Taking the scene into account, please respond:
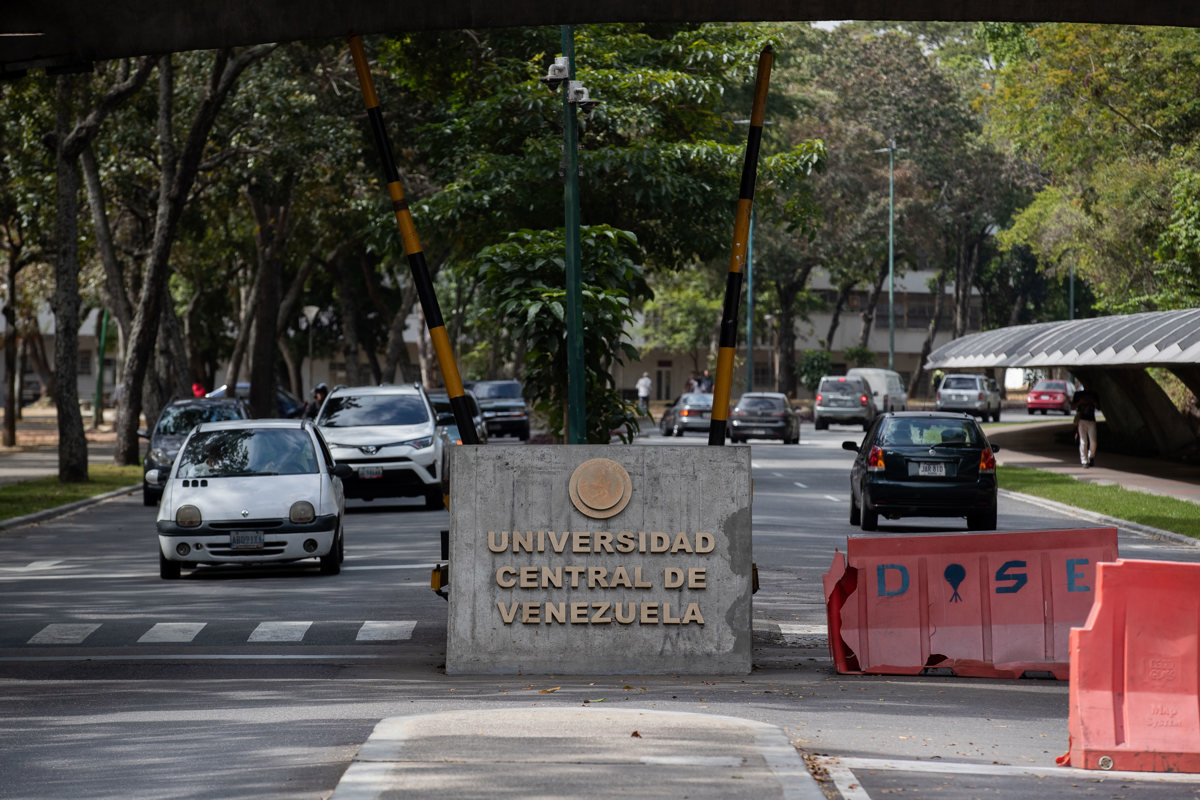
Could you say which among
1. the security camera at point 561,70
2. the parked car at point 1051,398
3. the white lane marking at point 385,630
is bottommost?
the white lane marking at point 385,630

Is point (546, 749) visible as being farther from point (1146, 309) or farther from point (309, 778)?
Result: point (1146, 309)

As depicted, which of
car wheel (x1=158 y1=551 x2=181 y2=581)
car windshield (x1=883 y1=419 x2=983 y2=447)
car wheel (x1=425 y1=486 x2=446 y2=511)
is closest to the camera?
car wheel (x1=158 y1=551 x2=181 y2=581)

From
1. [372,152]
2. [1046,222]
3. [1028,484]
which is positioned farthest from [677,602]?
[1046,222]

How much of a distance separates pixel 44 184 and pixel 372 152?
25.7 feet

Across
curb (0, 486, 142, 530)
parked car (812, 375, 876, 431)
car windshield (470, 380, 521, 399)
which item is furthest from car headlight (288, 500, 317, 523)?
parked car (812, 375, 876, 431)

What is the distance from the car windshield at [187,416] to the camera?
2698 centimetres

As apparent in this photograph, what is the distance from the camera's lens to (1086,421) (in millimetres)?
35688

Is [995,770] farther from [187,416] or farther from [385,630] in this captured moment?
[187,416]

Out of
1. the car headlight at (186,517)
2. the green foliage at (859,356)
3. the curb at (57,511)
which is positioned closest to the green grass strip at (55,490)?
the curb at (57,511)

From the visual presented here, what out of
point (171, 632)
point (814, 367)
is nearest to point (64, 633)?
point (171, 632)

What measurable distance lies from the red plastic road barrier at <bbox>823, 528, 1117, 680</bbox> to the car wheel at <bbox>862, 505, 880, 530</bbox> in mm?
10758

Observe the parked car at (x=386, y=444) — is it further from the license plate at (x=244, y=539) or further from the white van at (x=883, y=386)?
the white van at (x=883, y=386)

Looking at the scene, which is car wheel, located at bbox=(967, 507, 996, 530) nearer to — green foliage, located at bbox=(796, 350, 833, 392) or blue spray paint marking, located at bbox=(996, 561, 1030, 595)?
blue spray paint marking, located at bbox=(996, 561, 1030, 595)

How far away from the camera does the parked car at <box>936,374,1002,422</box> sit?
63.8 metres
